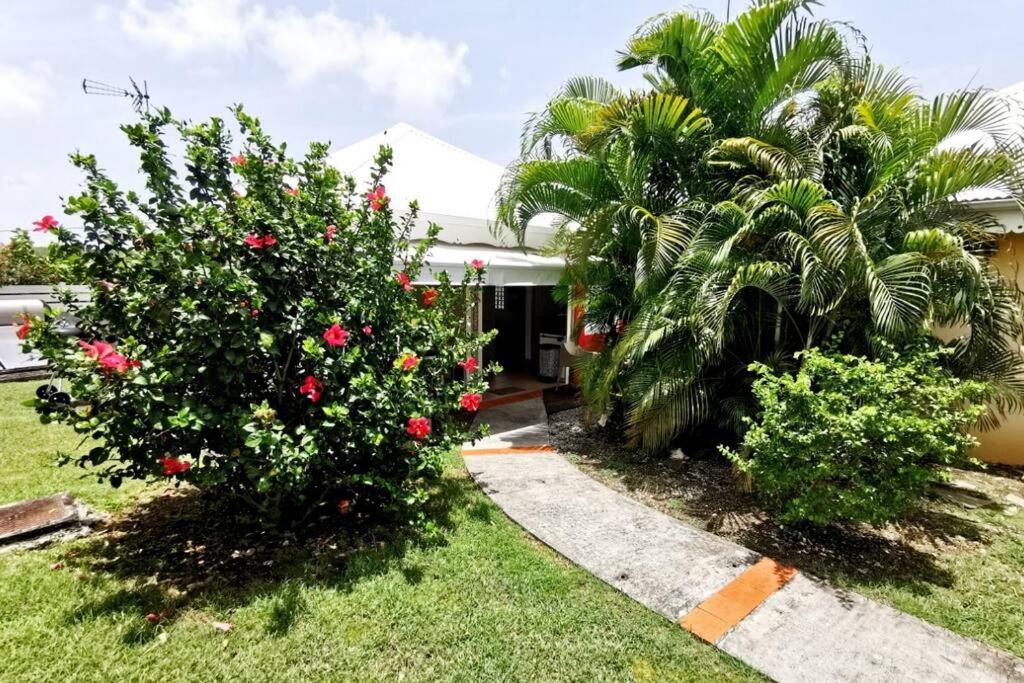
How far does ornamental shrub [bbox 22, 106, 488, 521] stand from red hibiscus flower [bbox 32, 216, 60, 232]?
0.11 meters

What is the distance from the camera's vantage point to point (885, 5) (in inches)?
451

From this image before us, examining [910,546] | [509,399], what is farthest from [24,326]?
[509,399]

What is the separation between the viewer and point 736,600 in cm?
630

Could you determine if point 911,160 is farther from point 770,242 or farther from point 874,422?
point 874,422

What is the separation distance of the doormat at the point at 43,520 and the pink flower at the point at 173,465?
3038 millimetres

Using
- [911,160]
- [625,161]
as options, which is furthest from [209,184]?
[911,160]

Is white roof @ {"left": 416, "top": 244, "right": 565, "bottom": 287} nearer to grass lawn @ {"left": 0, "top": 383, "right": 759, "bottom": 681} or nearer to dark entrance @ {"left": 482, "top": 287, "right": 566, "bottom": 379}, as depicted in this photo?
grass lawn @ {"left": 0, "top": 383, "right": 759, "bottom": 681}

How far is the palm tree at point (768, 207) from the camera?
855 centimetres

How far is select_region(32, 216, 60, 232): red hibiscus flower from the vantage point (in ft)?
19.5

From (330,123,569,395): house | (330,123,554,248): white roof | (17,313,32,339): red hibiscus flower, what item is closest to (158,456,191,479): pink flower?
(17,313,32,339): red hibiscus flower

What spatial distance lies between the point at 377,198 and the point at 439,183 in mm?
10031

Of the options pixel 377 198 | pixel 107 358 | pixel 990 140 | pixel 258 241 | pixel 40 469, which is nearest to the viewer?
pixel 107 358

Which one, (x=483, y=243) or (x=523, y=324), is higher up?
(x=483, y=243)

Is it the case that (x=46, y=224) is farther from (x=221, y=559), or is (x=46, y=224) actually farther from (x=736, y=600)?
(x=736, y=600)
